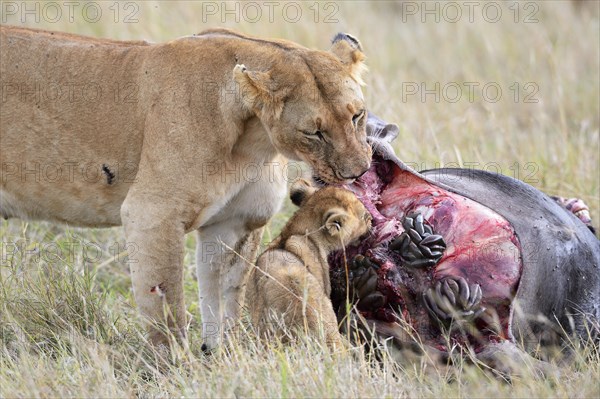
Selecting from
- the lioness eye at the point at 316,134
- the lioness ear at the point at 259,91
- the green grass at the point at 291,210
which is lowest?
the green grass at the point at 291,210

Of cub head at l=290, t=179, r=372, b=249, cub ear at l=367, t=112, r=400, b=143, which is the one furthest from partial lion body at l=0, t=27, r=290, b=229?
cub ear at l=367, t=112, r=400, b=143

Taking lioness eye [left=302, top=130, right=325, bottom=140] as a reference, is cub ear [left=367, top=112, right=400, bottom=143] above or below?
below

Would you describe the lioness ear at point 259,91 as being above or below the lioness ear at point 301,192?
above

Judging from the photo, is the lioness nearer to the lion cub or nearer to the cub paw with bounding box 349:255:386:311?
the lion cub

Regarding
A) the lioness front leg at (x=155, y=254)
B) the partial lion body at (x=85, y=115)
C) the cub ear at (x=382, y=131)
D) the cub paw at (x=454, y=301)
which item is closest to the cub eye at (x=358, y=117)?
the partial lion body at (x=85, y=115)

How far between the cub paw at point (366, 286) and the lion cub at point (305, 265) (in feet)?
0.41

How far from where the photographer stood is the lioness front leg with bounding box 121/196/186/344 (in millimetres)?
4855

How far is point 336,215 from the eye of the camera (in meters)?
4.81

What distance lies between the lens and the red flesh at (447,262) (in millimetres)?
4551

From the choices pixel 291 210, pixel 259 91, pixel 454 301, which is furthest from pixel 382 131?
pixel 291 210

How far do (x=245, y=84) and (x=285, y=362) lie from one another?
1249 mm

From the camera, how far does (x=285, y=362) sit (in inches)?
161

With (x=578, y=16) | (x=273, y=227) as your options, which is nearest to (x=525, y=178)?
(x=273, y=227)

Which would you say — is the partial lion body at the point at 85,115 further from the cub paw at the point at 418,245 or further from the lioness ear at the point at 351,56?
the cub paw at the point at 418,245
